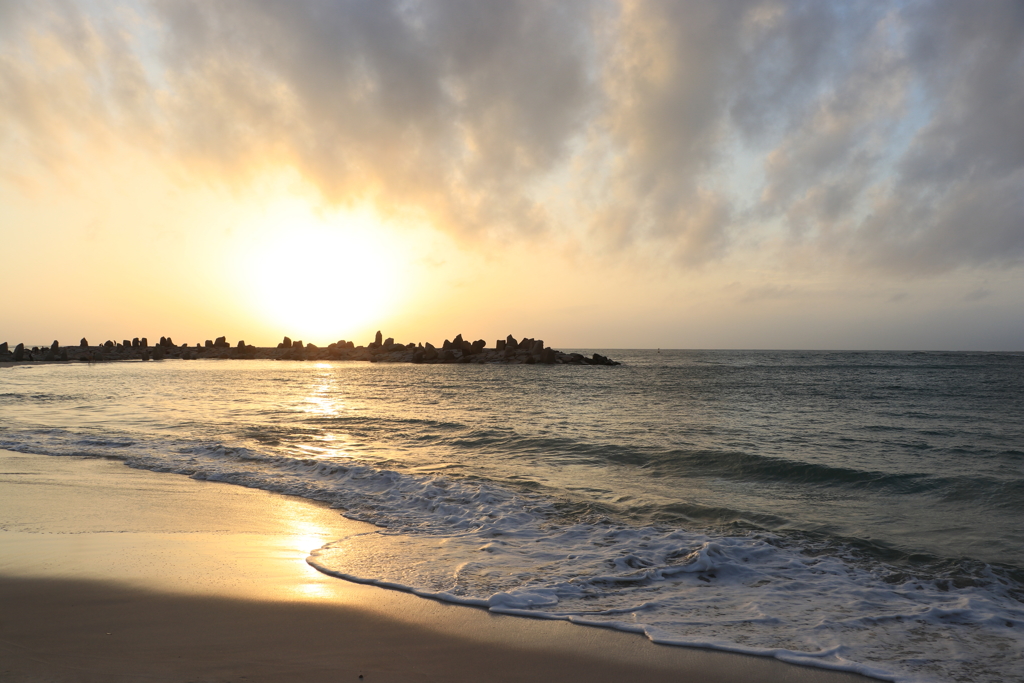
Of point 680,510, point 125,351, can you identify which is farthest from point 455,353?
point 680,510

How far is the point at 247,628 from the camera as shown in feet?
13.7

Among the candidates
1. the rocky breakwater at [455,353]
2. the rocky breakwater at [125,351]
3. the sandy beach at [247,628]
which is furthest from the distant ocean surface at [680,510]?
the rocky breakwater at [125,351]

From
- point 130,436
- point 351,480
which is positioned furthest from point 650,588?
point 130,436

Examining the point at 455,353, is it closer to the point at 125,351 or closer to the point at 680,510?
the point at 125,351

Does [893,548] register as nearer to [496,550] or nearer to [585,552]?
[585,552]

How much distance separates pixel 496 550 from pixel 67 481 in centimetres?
811

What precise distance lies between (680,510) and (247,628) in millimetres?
6424

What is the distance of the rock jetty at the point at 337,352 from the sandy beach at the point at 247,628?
7146cm

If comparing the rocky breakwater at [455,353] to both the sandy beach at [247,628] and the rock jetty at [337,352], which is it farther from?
the sandy beach at [247,628]

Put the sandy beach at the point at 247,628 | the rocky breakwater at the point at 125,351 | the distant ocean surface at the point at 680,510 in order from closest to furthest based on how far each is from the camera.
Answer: the sandy beach at the point at 247,628, the distant ocean surface at the point at 680,510, the rocky breakwater at the point at 125,351

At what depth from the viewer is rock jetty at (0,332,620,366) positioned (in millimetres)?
78562

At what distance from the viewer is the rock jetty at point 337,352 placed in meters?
78.6

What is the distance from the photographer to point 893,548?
22.4ft

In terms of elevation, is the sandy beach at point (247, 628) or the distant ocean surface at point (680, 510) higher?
the sandy beach at point (247, 628)
